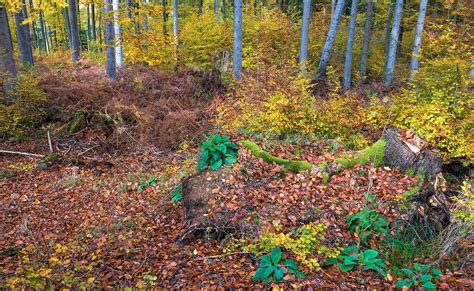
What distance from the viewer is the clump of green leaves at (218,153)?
199 inches

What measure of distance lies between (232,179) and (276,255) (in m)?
1.55

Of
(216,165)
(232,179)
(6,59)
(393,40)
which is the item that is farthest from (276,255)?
(393,40)

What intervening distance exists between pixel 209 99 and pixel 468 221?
27.5 feet

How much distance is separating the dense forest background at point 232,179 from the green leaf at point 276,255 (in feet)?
0.08

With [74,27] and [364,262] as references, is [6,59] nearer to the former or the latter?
[74,27]

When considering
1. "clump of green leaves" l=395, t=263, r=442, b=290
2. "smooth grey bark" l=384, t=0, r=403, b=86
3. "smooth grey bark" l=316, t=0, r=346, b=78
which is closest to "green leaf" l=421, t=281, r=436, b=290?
"clump of green leaves" l=395, t=263, r=442, b=290

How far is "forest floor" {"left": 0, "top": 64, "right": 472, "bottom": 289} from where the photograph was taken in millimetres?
3553

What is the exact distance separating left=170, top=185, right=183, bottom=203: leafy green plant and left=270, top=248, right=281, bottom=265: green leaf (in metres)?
2.37

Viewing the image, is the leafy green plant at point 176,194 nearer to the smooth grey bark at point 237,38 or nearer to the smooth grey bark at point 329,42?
the smooth grey bark at point 237,38

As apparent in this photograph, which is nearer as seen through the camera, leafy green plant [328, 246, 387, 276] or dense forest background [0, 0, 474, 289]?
leafy green plant [328, 246, 387, 276]

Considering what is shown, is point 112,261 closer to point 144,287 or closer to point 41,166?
point 144,287

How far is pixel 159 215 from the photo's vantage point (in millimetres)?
5254

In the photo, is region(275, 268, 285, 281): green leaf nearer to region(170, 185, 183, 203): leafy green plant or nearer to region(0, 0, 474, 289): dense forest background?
region(0, 0, 474, 289): dense forest background

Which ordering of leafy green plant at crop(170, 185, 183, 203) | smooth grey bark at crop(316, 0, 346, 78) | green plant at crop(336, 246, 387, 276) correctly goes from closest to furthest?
green plant at crop(336, 246, 387, 276) → leafy green plant at crop(170, 185, 183, 203) → smooth grey bark at crop(316, 0, 346, 78)
